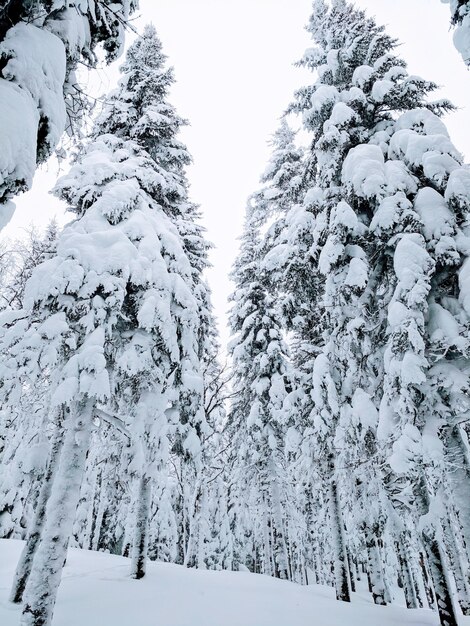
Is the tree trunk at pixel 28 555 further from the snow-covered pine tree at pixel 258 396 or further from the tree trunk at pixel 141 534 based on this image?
the snow-covered pine tree at pixel 258 396

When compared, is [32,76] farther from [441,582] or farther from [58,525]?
[441,582]

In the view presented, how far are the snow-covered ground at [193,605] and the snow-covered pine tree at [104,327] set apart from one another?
1051 millimetres

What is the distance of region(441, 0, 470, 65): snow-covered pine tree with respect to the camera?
4312mm

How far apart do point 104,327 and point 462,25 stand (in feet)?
22.8

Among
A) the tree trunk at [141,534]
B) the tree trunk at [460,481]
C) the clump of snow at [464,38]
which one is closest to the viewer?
the clump of snow at [464,38]

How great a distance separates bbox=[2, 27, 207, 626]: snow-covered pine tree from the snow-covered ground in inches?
41.4

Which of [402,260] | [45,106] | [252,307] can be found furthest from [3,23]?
[252,307]

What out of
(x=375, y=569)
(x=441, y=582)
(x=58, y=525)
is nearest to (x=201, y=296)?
(x=58, y=525)

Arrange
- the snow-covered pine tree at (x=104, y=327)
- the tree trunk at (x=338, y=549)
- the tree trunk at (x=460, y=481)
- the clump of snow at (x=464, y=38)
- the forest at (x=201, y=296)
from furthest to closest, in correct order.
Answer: the tree trunk at (x=338, y=549) < the tree trunk at (x=460, y=481) < the snow-covered pine tree at (x=104, y=327) < the forest at (x=201, y=296) < the clump of snow at (x=464, y=38)

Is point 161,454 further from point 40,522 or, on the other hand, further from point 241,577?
point 241,577

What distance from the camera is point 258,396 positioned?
16.3 m

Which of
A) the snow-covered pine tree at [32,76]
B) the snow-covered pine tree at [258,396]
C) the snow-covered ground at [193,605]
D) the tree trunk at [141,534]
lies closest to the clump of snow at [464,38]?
the snow-covered pine tree at [32,76]

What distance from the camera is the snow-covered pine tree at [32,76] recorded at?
3.05 meters

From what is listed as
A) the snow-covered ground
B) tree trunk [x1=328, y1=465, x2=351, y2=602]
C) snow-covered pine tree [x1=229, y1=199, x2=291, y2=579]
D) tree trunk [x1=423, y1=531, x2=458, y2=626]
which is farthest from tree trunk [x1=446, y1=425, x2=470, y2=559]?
snow-covered pine tree [x1=229, y1=199, x2=291, y2=579]
